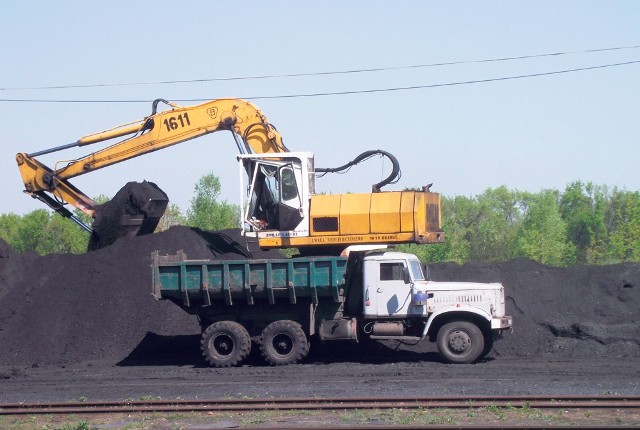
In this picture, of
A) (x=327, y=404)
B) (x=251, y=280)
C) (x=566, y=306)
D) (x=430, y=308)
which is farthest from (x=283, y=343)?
(x=566, y=306)

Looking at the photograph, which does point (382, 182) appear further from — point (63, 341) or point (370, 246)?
point (63, 341)

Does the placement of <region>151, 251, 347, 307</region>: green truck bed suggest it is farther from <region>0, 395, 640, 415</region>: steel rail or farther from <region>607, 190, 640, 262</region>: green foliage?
<region>607, 190, 640, 262</region>: green foliage

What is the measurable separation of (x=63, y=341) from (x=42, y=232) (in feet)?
127

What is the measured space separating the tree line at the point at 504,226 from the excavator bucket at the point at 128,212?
55.5ft

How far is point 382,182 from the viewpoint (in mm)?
20016

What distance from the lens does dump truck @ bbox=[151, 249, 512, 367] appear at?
18.1 metres

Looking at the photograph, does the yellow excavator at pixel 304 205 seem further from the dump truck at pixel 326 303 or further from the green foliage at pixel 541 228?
the green foliage at pixel 541 228

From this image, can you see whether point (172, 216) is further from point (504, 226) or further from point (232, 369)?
point (232, 369)

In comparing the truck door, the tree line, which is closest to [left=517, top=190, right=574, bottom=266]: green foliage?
the tree line

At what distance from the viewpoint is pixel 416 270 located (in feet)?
61.1

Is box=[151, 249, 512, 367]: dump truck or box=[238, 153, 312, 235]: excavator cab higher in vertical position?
box=[238, 153, 312, 235]: excavator cab

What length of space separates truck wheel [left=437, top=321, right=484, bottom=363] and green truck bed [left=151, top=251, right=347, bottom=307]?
2.43 m

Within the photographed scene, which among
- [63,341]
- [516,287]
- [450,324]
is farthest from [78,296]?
[516,287]

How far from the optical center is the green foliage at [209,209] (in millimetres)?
48812
